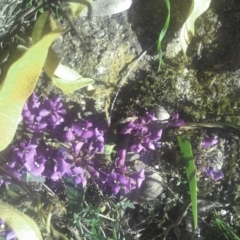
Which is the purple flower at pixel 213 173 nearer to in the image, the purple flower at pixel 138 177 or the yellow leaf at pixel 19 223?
the purple flower at pixel 138 177

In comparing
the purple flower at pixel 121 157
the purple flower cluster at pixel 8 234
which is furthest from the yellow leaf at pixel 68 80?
the purple flower cluster at pixel 8 234

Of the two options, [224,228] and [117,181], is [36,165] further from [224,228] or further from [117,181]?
[224,228]

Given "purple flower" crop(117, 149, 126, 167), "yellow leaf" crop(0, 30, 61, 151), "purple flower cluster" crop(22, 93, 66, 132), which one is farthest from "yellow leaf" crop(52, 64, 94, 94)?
"purple flower" crop(117, 149, 126, 167)

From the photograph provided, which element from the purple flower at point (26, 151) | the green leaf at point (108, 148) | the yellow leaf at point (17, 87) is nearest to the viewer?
the yellow leaf at point (17, 87)

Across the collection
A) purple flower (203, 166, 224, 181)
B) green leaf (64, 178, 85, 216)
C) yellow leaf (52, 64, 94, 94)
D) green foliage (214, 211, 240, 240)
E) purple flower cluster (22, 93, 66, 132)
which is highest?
yellow leaf (52, 64, 94, 94)

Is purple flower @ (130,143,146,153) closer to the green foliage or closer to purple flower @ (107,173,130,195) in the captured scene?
purple flower @ (107,173,130,195)

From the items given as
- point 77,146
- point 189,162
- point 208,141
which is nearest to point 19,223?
point 77,146
